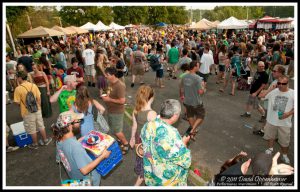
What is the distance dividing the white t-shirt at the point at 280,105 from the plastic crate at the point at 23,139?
5.81 metres

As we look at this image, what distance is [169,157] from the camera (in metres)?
2.71

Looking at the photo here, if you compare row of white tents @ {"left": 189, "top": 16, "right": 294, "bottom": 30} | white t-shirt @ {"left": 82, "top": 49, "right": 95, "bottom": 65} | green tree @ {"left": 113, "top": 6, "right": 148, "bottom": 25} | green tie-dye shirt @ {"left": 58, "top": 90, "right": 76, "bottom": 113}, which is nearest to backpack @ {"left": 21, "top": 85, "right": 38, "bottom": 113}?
green tie-dye shirt @ {"left": 58, "top": 90, "right": 76, "bottom": 113}

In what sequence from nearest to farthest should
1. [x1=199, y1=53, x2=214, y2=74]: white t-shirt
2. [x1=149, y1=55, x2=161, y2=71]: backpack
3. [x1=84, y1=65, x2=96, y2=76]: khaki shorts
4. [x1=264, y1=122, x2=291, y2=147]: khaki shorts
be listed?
[x1=264, y1=122, x2=291, y2=147]: khaki shorts
[x1=199, y1=53, x2=214, y2=74]: white t-shirt
[x1=149, y1=55, x2=161, y2=71]: backpack
[x1=84, y1=65, x2=96, y2=76]: khaki shorts

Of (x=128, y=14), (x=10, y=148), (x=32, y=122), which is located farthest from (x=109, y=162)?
(x=128, y=14)

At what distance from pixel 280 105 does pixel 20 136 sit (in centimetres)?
608

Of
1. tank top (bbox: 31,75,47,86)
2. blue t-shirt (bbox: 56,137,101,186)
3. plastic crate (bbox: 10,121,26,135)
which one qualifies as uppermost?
tank top (bbox: 31,75,47,86)

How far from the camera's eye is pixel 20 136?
19.9ft

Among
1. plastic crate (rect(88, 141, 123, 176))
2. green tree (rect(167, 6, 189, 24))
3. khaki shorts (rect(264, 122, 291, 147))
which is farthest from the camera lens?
green tree (rect(167, 6, 189, 24))

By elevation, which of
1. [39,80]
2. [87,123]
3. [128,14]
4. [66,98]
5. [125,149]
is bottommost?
[125,149]

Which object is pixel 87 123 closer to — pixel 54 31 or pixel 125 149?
pixel 125 149

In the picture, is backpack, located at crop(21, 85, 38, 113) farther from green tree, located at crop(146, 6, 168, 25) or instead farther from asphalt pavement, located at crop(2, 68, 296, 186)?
green tree, located at crop(146, 6, 168, 25)

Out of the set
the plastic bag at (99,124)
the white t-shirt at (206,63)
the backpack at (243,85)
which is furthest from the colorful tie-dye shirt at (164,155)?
the backpack at (243,85)

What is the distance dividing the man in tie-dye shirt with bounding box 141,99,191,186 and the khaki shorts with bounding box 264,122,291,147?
2863 millimetres

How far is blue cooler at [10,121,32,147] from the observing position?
6039 millimetres
